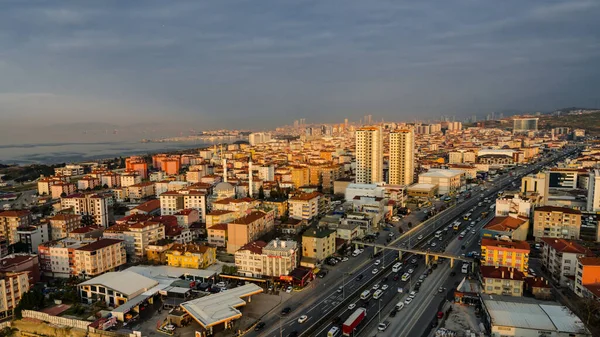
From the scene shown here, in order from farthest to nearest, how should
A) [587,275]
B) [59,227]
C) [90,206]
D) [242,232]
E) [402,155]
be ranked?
[402,155]
[90,206]
[59,227]
[242,232]
[587,275]

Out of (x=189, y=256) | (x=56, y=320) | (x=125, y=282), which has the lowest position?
(x=56, y=320)

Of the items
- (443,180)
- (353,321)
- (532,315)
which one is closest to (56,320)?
(353,321)

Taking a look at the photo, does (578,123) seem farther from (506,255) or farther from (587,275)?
(587,275)

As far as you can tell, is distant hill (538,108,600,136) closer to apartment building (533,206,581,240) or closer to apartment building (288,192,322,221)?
apartment building (533,206,581,240)

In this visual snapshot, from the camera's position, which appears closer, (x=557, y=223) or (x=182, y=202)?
(x=557, y=223)

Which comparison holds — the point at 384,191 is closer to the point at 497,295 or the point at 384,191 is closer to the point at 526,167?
the point at 497,295

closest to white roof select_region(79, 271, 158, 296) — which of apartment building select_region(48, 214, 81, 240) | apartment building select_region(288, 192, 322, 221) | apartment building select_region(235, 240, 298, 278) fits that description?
apartment building select_region(235, 240, 298, 278)

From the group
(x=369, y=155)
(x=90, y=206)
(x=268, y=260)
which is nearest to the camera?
(x=268, y=260)

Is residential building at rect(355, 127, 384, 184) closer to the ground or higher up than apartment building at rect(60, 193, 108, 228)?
higher up
